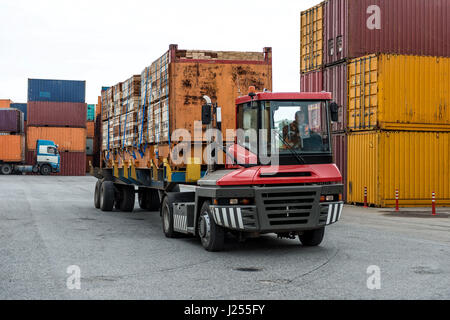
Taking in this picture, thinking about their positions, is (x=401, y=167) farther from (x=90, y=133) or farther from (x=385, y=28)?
(x=90, y=133)

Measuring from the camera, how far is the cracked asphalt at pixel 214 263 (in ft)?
21.4

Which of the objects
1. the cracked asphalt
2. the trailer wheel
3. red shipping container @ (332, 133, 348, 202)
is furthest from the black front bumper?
red shipping container @ (332, 133, 348, 202)

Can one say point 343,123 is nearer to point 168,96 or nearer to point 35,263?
point 168,96

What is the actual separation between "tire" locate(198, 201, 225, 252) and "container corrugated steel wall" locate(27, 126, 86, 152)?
4768 cm

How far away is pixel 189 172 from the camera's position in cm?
1095

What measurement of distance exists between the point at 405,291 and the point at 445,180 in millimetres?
15402

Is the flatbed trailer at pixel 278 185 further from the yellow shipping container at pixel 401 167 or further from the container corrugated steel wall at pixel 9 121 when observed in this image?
the container corrugated steel wall at pixel 9 121

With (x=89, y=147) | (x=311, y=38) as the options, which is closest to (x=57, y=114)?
(x=89, y=147)

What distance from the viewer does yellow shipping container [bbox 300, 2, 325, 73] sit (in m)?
23.3

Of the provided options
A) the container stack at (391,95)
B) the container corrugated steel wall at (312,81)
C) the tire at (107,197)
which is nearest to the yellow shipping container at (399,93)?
the container stack at (391,95)

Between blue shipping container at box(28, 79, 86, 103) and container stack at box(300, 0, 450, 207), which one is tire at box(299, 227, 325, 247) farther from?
blue shipping container at box(28, 79, 86, 103)

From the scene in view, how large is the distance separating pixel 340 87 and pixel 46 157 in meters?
34.9

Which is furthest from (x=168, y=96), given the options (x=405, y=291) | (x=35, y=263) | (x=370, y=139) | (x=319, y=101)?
(x=370, y=139)

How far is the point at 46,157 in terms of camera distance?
50.7 metres
